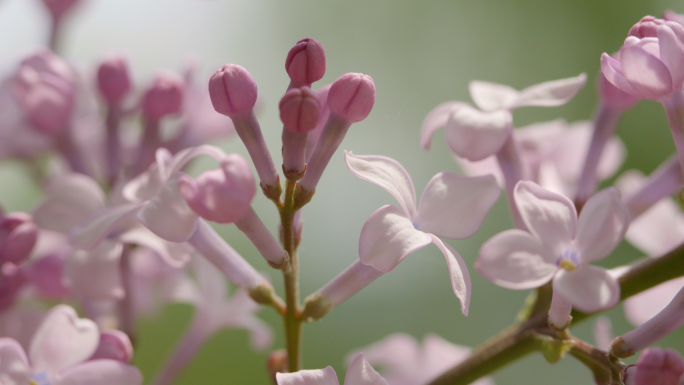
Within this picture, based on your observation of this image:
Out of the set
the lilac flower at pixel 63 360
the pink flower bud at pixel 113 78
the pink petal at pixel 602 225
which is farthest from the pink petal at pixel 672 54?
the pink flower bud at pixel 113 78

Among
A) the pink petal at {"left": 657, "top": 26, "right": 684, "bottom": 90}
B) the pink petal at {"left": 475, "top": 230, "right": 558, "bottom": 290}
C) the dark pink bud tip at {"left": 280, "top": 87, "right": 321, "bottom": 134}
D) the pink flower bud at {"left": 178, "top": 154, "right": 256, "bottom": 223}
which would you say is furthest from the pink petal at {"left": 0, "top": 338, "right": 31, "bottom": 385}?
the pink petal at {"left": 657, "top": 26, "right": 684, "bottom": 90}

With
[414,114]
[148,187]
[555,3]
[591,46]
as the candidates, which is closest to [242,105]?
[148,187]

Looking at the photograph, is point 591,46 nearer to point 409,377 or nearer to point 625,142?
point 625,142

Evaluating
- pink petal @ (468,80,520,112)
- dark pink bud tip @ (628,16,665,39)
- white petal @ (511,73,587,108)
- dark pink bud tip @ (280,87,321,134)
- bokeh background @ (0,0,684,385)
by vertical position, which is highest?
dark pink bud tip @ (628,16,665,39)

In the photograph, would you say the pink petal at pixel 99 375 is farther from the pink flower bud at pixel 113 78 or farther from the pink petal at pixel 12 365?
the pink flower bud at pixel 113 78

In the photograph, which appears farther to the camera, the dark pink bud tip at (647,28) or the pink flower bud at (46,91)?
the pink flower bud at (46,91)

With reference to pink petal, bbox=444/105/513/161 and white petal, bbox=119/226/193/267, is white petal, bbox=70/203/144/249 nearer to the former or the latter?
white petal, bbox=119/226/193/267
